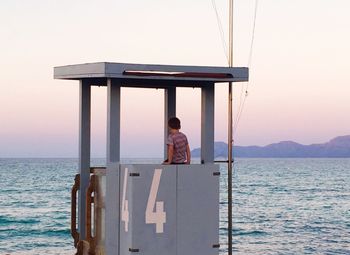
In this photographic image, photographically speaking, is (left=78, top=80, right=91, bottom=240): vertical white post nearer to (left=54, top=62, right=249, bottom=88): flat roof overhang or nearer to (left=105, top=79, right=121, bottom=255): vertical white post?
(left=54, top=62, right=249, bottom=88): flat roof overhang

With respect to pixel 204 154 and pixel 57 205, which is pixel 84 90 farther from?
pixel 57 205

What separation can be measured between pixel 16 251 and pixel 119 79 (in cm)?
2812

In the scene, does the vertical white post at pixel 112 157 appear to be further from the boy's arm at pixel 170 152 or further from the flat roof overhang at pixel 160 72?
the boy's arm at pixel 170 152

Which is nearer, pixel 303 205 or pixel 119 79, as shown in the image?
pixel 119 79

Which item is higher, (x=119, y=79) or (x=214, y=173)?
(x=119, y=79)

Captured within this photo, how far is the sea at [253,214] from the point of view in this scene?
144ft

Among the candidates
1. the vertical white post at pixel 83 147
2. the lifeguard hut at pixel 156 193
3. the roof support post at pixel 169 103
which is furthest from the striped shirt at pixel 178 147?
the vertical white post at pixel 83 147

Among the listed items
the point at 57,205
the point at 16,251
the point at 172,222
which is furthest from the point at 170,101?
the point at 57,205

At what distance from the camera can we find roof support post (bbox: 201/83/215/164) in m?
15.4

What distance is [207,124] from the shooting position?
15.4 meters

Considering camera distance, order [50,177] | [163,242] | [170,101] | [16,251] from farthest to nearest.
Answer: [50,177] → [16,251] → [170,101] → [163,242]

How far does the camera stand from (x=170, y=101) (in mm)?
16438

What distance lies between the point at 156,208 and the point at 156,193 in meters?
0.20

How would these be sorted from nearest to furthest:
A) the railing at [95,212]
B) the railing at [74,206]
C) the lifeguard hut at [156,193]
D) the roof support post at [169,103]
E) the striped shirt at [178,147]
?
the lifeguard hut at [156,193]
the striped shirt at [178,147]
the railing at [95,212]
the railing at [74,206]
the roof support post at [169,103]
